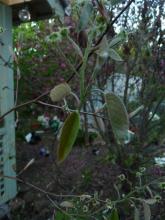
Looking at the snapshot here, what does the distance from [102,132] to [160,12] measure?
1.35 m

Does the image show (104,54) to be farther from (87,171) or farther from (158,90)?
(87,171)

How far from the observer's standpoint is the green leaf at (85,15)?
1.29m

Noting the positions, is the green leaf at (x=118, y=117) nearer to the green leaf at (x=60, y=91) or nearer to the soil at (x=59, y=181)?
the green leaf at (x=60, y=91)

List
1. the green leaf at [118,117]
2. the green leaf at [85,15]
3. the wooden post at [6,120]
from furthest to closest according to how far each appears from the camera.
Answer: the wooden post at [6,120] < the green leaf at [85,15] < the green leaf at [118,117]

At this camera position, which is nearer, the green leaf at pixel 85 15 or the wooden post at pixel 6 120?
the green leaf at pixel 85 15

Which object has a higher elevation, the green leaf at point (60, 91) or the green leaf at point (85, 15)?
the green leaf at point (85, 15)

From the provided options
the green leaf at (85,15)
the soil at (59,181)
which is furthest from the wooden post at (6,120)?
the green leaf at (85,15)

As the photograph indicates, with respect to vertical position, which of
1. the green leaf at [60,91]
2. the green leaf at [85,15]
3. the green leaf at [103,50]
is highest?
the green leaf at [85,15]

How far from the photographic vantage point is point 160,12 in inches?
166

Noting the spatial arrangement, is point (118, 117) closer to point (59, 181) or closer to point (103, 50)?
point (103, 50)

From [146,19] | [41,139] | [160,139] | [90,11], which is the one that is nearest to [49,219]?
[160,139]

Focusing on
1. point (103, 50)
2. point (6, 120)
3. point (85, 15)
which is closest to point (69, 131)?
point (103, 50)

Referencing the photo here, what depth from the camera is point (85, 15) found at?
1.30m

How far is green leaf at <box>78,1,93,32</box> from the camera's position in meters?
1.29
